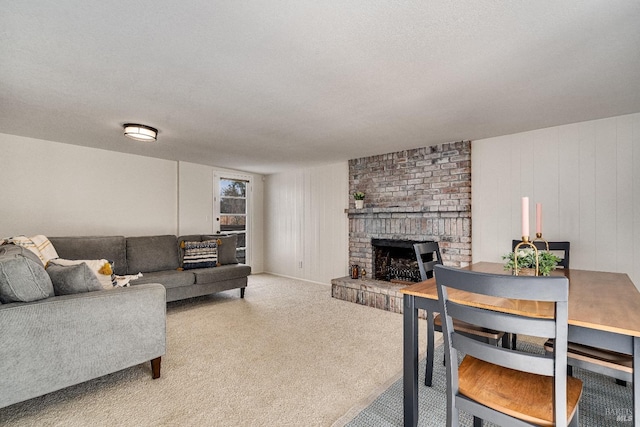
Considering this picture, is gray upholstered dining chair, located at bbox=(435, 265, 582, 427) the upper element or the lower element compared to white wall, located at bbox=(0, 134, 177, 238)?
lower

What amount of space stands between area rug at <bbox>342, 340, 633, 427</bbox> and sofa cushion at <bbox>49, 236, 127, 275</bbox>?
11.5 feet

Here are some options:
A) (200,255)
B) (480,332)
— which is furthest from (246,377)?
(200,255)

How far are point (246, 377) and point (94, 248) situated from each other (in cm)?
283

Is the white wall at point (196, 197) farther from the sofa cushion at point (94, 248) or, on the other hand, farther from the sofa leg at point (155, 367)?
the sofa leg at point (155, 367)

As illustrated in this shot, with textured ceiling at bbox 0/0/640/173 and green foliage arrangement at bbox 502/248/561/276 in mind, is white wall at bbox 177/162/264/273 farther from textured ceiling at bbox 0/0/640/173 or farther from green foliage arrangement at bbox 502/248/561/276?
green foliage arrangement at bbox 502/248/561/276

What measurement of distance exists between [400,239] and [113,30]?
3.91 m

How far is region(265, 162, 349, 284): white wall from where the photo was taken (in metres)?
5.33

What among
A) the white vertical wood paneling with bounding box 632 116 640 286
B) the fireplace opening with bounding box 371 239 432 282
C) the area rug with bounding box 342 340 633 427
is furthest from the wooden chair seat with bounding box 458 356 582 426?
the fireplace opening with bounding box 371 239 432 282

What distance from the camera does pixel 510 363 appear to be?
1098 millimetres

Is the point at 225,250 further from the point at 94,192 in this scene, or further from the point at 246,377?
the point at 246,377

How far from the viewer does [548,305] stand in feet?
4.24

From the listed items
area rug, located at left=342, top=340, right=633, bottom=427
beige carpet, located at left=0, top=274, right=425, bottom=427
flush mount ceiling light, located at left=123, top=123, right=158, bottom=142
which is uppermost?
flush mount ceiling light, located at left=123, top=123, right=158, bottom=142

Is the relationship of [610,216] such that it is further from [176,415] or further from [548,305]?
[176,415]

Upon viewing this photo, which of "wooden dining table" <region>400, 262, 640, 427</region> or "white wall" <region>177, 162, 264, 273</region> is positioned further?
"white wall" <region>177, 162, 264, 273</region>
